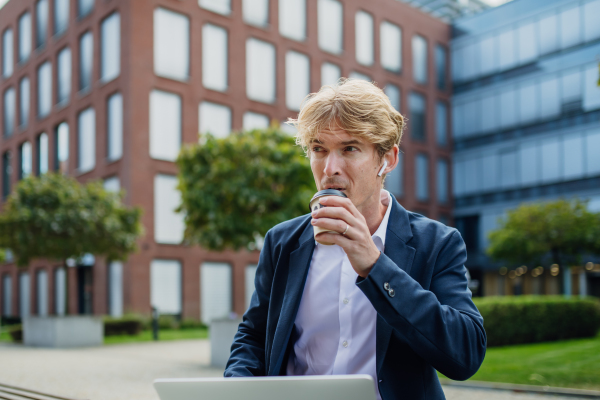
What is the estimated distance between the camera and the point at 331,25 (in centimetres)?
3881

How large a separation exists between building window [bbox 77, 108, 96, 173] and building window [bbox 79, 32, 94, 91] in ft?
4.90

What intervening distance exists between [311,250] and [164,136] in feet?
96.0

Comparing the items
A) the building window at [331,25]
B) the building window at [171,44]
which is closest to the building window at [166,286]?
the building window at [171,44]

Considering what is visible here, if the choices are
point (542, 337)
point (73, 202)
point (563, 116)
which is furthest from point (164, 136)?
point (563, 116)

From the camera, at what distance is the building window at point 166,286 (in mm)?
29719

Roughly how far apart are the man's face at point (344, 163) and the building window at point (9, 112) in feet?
145

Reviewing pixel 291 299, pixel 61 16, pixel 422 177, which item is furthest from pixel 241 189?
pixel 422 177

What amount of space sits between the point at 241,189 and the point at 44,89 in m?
28.2

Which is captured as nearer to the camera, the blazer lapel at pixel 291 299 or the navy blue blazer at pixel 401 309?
the navy blue blazer at pixel 401 309

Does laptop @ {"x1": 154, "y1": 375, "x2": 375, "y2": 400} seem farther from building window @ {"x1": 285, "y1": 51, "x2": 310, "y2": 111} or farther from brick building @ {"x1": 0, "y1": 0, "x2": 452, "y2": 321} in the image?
building window @ {"x1": 285, "y1": 51, "x2": 310, "y2": 111}

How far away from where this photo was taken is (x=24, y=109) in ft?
133

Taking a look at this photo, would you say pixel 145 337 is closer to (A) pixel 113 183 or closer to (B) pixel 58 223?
(B) pixel 58 223

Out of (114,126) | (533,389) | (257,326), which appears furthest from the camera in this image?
(114,126)

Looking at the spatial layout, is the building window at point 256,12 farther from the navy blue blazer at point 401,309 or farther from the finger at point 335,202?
the finger at point 335,202
